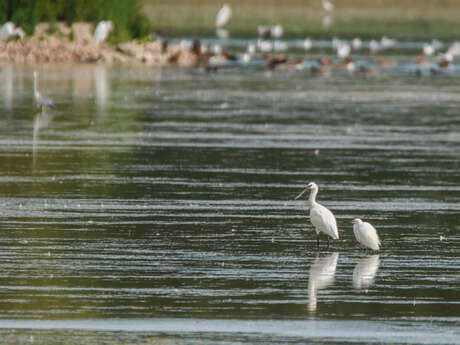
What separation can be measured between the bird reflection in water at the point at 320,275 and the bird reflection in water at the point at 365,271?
0.78 feet

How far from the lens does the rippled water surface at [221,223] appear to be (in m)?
11.3

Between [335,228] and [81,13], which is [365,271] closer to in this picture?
[335,228]

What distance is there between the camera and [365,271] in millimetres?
13781

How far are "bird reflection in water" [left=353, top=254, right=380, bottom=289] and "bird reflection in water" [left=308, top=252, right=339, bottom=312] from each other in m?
0.24

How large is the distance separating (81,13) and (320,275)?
152 feet

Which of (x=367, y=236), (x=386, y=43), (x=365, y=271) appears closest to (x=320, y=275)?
(x=365, y=271)

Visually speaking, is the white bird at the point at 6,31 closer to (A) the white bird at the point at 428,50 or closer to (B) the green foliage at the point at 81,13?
(B) the green foliage at the point at 81,13

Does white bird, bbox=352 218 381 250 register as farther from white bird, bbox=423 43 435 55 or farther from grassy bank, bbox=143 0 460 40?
grassy bank, bbox=143 0 460 40

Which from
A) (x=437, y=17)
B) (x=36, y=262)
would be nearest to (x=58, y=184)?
(x=36, y=262)

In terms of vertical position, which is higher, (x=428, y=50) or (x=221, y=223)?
(x=221, y=223)

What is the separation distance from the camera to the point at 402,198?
63.9 ft

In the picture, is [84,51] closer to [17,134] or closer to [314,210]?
[17,134]

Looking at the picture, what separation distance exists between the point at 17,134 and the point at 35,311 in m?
15.2

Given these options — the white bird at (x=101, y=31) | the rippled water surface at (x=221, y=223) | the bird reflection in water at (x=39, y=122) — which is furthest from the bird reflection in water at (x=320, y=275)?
the white bird at (x=101, y=31)
